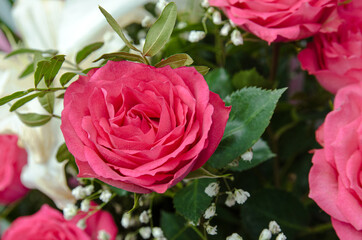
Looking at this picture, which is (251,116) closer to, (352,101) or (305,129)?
(352,101)

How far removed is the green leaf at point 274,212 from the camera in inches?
15.3

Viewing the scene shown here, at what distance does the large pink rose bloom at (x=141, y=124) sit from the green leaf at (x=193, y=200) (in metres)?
0.06

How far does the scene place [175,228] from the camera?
1.34 feet

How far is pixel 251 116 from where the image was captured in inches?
12.0

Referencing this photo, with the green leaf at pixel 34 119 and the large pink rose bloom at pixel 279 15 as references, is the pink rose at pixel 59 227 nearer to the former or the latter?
the green leaf at pixel 34 119

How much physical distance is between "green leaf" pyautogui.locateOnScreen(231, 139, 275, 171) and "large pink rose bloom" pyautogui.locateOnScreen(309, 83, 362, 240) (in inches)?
1.7

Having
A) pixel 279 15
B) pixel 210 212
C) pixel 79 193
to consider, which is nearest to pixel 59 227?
pixel 79 193

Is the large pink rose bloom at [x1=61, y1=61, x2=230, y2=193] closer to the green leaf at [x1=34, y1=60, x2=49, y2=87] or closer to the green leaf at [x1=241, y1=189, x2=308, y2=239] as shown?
the green leaf at [x1=34, y1=60, x2=49, y2=87]

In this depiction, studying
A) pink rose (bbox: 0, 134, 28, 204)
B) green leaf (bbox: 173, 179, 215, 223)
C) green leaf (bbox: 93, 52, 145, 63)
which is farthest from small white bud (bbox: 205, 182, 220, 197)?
pink rose (bbox: 0, 134, 28, 204)

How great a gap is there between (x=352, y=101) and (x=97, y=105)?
198 mm

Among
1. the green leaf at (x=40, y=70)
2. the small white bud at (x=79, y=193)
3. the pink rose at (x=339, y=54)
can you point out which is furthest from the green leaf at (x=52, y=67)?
the pink rose at (x=339, y=54)

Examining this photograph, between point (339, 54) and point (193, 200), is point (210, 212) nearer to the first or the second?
point (193, 200)

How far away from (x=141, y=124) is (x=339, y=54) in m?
0.19

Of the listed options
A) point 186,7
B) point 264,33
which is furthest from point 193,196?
point 186,7
